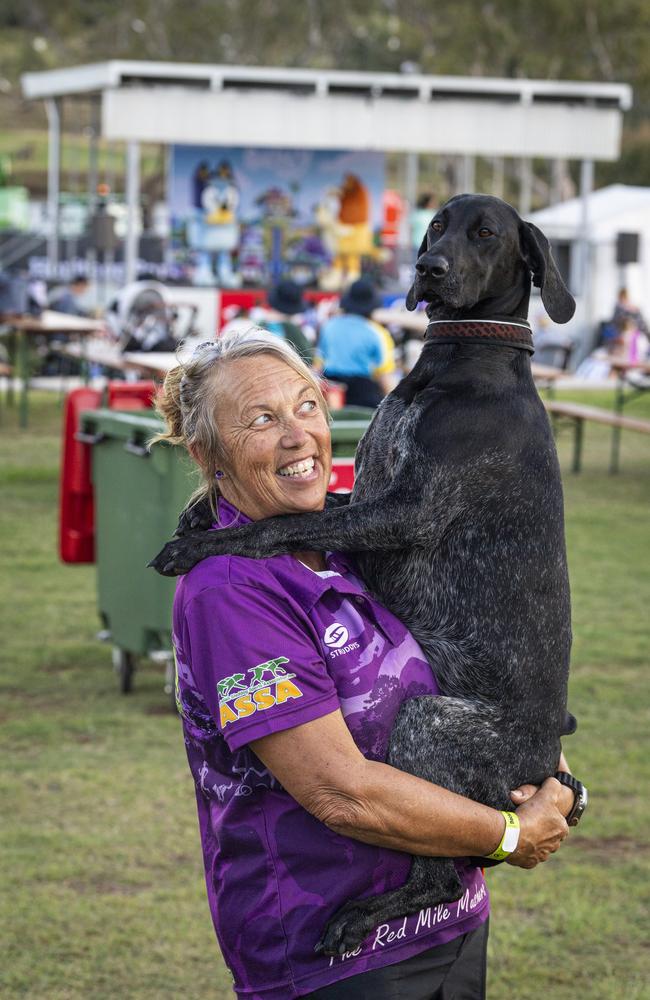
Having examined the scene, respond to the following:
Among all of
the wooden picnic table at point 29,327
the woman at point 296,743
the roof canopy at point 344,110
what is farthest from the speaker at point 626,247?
the woman at point 296,743

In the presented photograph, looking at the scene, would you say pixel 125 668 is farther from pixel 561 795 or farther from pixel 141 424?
pixel 561 795

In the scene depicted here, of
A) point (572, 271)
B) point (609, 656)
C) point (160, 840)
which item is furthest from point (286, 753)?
point (572, 271)

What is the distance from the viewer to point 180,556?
2.25 m

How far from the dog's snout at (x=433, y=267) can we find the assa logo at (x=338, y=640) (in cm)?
66

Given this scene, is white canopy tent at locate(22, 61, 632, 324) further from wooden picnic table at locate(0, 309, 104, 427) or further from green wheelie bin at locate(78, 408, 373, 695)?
green wheelie bin at locate(78, 408, 373, 695)

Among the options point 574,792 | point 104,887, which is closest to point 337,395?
point 104,887

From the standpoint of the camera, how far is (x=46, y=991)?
392cm

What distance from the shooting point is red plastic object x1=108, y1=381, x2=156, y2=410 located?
25.1 feet

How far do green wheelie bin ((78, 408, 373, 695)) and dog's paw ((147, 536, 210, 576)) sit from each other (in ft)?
11.3

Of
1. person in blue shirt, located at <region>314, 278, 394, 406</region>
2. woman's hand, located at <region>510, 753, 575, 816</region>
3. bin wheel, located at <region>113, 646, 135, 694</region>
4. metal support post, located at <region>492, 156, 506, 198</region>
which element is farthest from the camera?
metal support post, located at <region>492, 156, 506, 198</region>

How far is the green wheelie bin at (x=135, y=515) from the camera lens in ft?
19.8

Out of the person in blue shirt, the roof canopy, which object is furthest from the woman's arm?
the roof canopy

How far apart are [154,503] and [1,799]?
1448 millimetres

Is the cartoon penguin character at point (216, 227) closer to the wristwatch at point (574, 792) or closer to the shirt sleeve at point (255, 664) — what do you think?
the wristwatch at point (574, 792)
